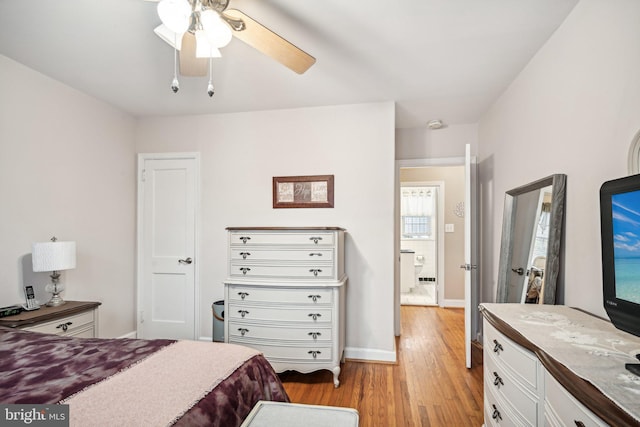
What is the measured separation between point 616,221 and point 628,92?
0.62 meters

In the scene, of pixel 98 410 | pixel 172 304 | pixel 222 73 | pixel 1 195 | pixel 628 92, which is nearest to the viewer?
pixel 98 410

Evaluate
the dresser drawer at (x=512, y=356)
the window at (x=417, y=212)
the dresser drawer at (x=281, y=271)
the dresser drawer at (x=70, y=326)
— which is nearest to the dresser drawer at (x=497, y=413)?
the dresser drawer at (x=512, y=356)

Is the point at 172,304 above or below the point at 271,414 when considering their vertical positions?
below

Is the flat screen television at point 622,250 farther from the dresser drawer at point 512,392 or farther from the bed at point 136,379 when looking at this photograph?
the bed at point 136,379

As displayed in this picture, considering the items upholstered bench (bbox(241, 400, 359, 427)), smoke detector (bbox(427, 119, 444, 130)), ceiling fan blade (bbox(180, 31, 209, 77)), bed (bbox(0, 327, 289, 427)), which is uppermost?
smoke detector (bbox(427, 119, 444, 130))

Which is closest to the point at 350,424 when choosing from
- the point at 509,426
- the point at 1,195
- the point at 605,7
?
the point at 509,426

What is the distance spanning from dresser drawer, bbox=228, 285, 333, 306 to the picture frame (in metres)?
0.93

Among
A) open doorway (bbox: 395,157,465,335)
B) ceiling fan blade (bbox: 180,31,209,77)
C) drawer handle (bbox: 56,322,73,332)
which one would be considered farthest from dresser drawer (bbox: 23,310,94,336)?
open doorway (bbox: 395,157,465,335)

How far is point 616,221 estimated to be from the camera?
114cm

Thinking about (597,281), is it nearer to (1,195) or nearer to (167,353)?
(167,353)

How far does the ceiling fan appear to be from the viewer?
4.45ft

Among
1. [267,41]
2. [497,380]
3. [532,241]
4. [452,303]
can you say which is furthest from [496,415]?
[452,303]

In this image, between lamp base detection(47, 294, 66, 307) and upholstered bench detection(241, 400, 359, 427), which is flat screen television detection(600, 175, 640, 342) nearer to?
upholstered bench detection(241, 400, 359, 427)

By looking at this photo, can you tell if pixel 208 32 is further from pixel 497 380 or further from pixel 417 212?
pixel 417 212
